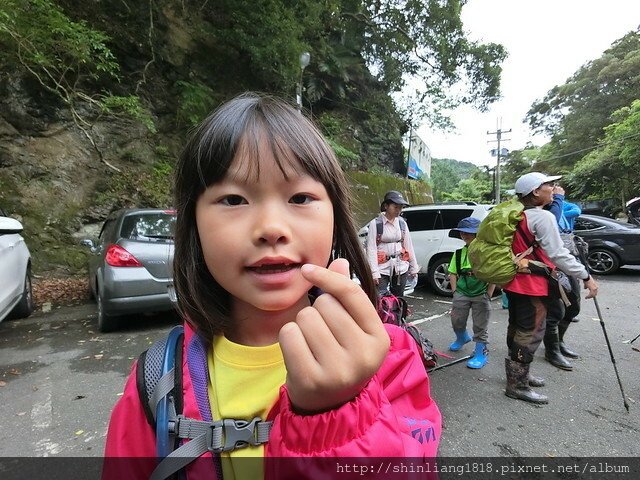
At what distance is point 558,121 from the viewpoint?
32.4m

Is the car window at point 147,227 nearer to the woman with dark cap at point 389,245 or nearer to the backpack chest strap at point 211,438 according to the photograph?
the woman with dark cap at point 389,245

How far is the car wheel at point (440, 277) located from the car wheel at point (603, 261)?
12.3ft

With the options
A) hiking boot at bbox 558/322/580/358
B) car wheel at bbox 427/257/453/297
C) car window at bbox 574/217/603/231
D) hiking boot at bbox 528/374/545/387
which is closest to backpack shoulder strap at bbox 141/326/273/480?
hiking boot at bbox 528/374/545/387

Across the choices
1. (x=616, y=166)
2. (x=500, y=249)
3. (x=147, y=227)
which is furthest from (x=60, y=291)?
(x=616, y=166)

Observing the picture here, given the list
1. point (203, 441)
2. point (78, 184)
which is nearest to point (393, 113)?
point (78, 184)

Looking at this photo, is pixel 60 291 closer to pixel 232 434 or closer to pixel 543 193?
pixel 232 434

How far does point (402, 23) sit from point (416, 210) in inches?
326

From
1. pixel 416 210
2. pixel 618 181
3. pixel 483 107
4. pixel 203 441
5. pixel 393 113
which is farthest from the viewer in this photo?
pixel 618 181

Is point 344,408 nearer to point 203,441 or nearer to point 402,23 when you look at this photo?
point 203,441

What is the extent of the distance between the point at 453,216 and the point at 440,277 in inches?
43.8

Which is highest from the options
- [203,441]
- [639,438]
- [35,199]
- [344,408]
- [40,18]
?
[40,18]

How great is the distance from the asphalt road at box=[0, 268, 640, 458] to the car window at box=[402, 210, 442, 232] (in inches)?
92.1

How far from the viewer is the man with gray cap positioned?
107 inches

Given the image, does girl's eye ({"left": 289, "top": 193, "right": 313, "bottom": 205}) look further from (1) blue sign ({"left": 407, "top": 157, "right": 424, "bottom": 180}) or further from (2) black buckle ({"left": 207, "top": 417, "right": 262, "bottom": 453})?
(1) blue sign ({"left": 407, "top": 157, "right": 424, "bottom": 180})
